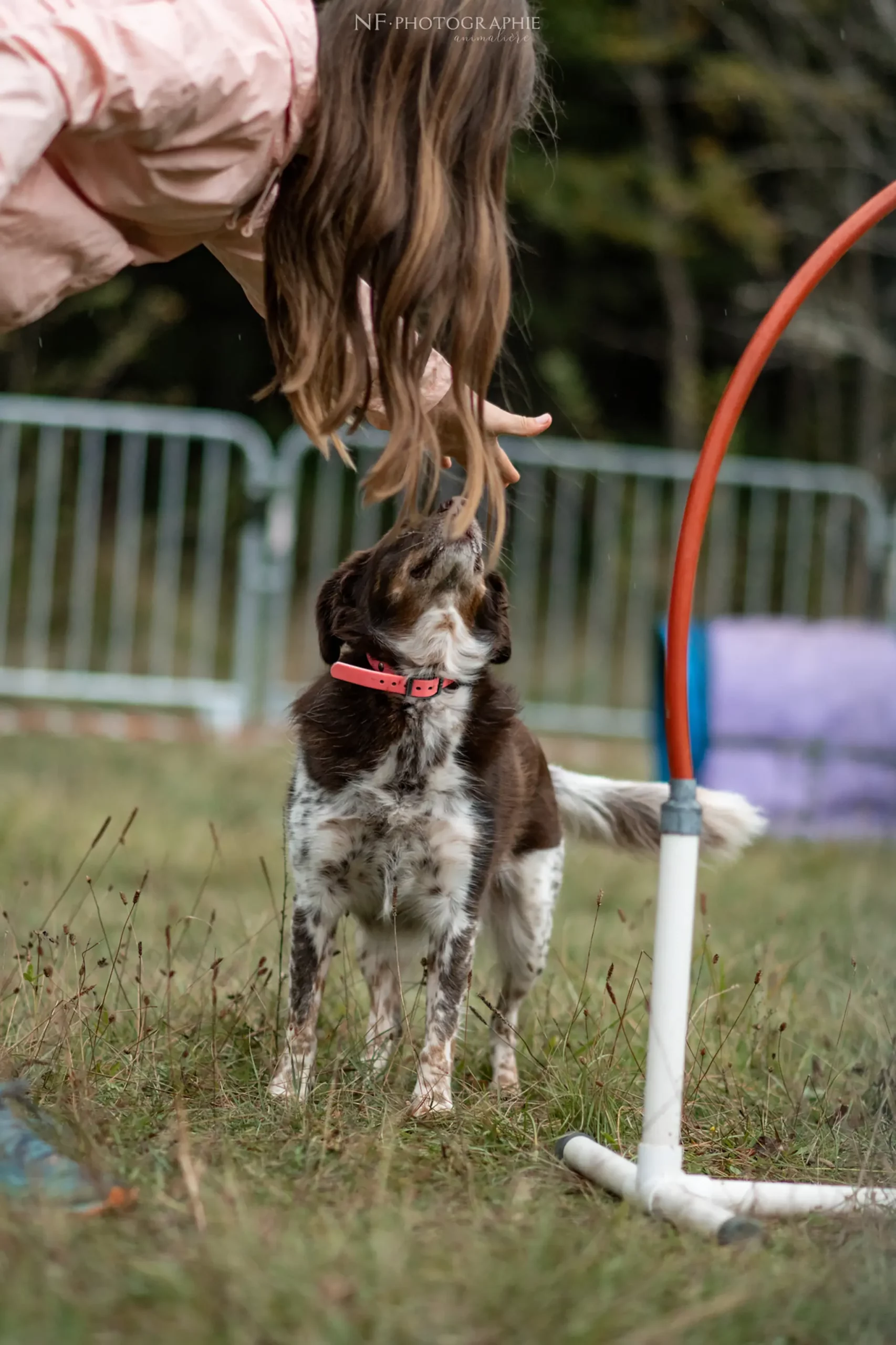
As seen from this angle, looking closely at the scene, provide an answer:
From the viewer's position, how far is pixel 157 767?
7.52 metres

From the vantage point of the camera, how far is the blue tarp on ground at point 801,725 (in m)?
6.72

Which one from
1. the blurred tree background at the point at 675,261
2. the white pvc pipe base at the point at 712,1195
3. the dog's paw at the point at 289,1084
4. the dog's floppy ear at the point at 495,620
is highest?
the blurred tree background at the point at 675,261

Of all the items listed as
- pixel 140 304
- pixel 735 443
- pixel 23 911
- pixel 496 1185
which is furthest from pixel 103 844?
pixel 735 443

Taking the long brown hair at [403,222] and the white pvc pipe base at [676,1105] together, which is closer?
the white pvc pipe base at [676,1105]

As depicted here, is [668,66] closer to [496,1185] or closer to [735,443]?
[735,443]

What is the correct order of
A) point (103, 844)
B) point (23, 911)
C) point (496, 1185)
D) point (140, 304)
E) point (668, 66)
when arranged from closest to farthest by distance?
point (496, 1185) < point (23, 911) < point (103, 844) < point (140, 304) < point (668, 66)

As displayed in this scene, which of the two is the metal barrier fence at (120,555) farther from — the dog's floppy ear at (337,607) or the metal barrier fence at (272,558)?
the dog's floppy ear at (337,607)

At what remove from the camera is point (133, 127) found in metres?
2.29

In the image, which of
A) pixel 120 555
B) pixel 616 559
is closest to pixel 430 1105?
pixel 120 555

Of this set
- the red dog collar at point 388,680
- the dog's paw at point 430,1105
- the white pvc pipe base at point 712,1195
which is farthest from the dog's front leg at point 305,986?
the white pvc pipe base at point 712,1195

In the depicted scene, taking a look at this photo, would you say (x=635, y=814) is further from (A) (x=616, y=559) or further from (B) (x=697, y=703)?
(A) (x=616, y=559)

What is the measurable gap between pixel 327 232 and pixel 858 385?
14580mm

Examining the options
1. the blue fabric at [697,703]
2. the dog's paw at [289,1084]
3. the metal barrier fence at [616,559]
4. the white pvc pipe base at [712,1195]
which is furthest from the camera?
the metal barrier fence at [616,559]

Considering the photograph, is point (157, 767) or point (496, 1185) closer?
point (496, 1185)
